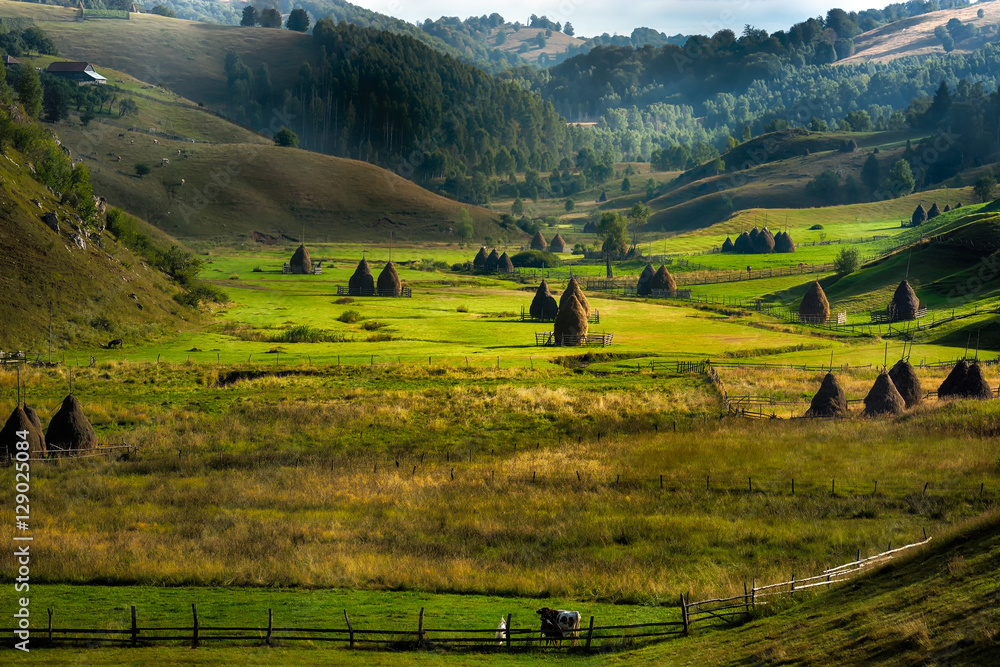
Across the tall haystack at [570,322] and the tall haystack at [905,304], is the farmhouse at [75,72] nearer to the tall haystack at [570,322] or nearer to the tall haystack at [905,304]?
the tall haystack at [570,322]

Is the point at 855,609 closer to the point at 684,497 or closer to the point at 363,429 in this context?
the point at 684,497

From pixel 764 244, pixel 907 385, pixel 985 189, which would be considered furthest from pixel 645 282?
pixel 985 189

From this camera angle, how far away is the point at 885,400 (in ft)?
148

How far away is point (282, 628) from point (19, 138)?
2752 inches

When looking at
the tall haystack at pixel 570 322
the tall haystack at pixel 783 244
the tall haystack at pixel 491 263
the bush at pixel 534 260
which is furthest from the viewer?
the tall haystack at pixel 783 244

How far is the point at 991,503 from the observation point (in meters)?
32.2

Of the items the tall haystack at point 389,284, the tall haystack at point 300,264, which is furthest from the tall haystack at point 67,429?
the tall haystack at point 300,264

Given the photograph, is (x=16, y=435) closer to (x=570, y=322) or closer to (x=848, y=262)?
(x=570, y=322)

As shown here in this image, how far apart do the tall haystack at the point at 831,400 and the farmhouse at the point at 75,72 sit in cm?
17202

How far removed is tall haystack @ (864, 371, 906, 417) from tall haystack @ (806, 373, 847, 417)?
1.29 metres

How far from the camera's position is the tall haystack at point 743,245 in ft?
470

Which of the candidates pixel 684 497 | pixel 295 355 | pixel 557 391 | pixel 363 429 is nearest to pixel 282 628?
pixel 684 497

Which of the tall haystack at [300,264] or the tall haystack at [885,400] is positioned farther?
the tall haystack at [300,264]

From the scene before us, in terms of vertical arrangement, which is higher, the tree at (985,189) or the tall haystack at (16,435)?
the tree at (985,189)
